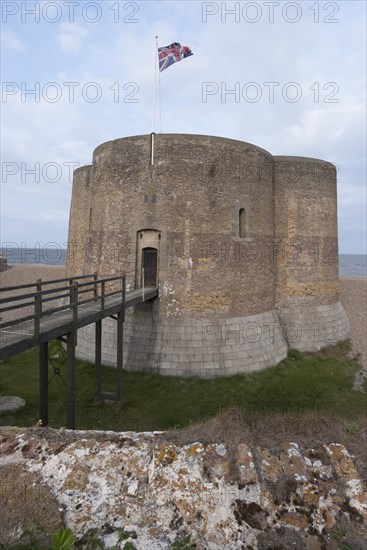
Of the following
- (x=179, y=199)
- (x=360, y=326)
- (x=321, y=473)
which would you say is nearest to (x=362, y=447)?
(x=321, y=473)

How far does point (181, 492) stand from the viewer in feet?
8.78

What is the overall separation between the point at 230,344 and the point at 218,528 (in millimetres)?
11202

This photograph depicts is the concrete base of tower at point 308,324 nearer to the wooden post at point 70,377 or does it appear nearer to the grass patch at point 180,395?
the grass patch at point 180,395

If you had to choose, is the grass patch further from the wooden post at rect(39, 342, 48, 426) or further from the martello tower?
the wooden post at rect(39, 342, 48, 426)

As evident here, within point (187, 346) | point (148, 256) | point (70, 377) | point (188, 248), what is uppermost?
point (188, 248)

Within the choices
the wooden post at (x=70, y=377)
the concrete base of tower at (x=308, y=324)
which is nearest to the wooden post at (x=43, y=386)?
the wooden post at (x=70, y=377)

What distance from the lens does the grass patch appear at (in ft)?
34.0

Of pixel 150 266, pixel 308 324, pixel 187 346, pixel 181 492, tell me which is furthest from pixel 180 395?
pixel 181 492

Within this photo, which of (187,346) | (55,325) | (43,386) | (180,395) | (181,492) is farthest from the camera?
(187,346)

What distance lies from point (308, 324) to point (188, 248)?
7468mm

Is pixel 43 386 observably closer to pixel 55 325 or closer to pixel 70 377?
pixel 70 377

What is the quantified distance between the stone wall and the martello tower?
10034 mm

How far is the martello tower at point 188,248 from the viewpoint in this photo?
13359 mm

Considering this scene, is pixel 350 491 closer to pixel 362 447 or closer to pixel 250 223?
pixel 362 447
